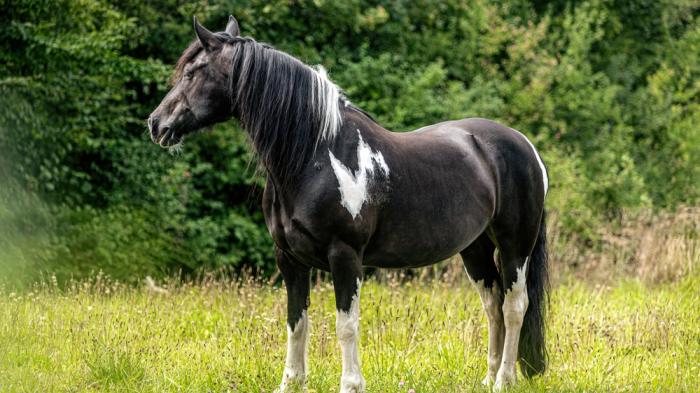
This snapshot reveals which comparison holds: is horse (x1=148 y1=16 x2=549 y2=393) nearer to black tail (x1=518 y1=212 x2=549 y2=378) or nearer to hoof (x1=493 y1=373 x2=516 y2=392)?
hoof (x1=493 y1=373 x2=516 y2=392)

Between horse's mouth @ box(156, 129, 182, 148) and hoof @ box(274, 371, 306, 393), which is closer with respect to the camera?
horse's mouth @ box(156, 129, 182, 148)

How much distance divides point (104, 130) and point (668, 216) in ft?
22.0

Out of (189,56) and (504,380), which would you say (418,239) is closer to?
(504,380)

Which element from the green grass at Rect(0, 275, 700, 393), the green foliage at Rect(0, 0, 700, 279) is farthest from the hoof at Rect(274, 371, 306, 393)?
the green foliage at Rect(0, 0, 700, 279)

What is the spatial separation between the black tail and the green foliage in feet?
7.54

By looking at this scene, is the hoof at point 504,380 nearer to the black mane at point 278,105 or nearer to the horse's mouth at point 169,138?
the black mane at point 278,105

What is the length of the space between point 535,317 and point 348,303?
1519 millimetres

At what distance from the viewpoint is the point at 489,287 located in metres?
5.64

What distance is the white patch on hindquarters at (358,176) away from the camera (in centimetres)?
459

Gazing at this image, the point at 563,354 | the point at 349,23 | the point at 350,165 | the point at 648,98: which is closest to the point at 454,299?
the point at 563,354

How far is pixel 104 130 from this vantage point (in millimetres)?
10234

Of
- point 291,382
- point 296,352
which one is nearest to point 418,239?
point 296,352

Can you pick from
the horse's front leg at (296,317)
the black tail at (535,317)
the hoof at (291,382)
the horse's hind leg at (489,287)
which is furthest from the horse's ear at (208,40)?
the black tail at (535,317)

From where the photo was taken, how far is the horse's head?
182 inches
